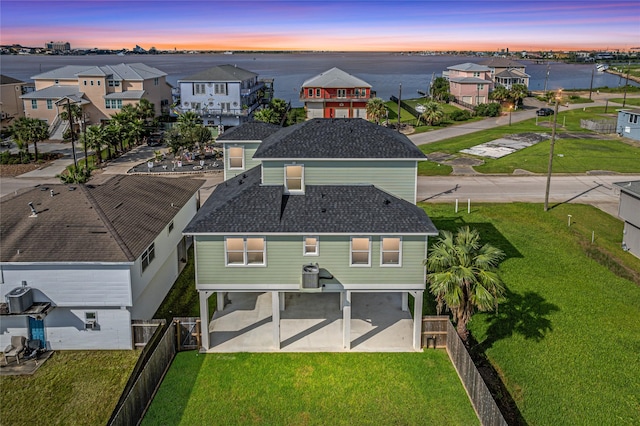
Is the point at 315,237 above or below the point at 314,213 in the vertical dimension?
below

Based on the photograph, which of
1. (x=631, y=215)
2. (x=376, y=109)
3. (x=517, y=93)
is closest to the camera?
(x=631, y=215)

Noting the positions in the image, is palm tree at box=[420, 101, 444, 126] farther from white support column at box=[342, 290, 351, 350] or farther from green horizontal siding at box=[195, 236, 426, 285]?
white support column at box=[342, 290, 351, 350]

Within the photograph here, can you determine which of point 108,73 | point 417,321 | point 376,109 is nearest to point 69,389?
point 417,321

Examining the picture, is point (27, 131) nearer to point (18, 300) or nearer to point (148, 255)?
point (148, 255)

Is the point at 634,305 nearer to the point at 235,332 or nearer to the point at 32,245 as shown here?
the point at 235,332

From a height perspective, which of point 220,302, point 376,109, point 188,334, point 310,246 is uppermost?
point 376,109

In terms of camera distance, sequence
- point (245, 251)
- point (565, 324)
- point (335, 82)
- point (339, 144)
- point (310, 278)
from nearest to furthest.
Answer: point (310, 278)
point (245, 251)
point (565, 324)
point (339, 144)
point (335, 82)

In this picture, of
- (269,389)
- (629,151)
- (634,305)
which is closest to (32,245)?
(269,389)

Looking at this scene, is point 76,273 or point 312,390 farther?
point 76,273
